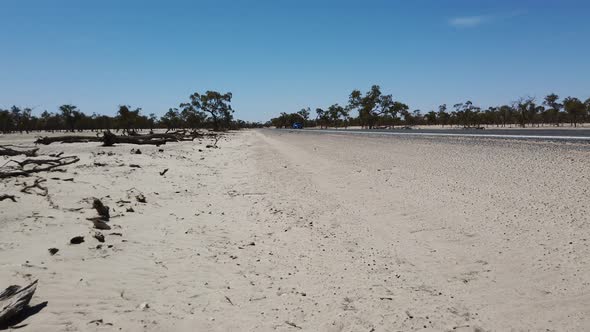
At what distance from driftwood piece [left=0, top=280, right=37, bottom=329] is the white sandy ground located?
0.14m

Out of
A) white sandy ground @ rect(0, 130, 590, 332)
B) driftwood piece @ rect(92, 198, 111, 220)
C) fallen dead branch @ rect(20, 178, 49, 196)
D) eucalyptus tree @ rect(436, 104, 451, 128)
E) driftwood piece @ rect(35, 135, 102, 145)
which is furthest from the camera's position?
eucalyptus tree @ rect(436, 104, 451, 128)

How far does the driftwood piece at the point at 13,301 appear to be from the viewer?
121 inches

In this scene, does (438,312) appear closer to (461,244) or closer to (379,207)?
(461,244)

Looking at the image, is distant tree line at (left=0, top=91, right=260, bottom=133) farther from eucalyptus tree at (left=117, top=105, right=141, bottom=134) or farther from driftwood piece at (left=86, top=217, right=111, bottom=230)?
driftwood piece at (left=86, top=217, right=111, bottom=230)

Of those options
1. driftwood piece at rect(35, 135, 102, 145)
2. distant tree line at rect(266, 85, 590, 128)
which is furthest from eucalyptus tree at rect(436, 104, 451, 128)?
driftwood piece at rect(35, 135, 102, 145)

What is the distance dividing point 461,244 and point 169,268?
4258mm

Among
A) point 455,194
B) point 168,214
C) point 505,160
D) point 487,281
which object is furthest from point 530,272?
point 505,160

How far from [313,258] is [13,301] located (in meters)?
3.44

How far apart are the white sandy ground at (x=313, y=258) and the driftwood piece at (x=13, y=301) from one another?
0.14 m

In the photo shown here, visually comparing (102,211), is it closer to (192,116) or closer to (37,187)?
(37,187)

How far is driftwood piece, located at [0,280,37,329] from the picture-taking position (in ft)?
10.1

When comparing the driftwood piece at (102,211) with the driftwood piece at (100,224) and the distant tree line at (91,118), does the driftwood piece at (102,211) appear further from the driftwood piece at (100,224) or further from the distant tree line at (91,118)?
the distant tree line at (91,118)

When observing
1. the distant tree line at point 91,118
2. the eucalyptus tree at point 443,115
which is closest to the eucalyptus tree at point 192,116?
the distant tree line at point 91,118

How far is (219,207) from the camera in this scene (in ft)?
27.4
